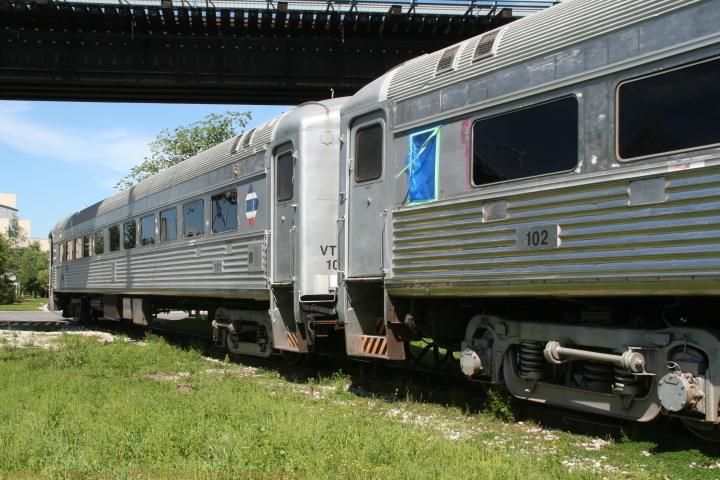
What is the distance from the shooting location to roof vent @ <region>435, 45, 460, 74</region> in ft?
24.2

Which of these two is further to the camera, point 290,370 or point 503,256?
point 290,370

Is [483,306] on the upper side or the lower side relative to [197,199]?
lower

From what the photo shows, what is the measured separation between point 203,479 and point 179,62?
1431 cm

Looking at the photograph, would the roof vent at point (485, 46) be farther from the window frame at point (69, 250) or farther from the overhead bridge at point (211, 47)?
the window frame at point (69, 250)

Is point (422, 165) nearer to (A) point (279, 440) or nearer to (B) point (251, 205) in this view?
(A) point (279, 440)

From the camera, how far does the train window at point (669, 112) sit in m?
4.93

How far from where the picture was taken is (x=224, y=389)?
28.5 ft

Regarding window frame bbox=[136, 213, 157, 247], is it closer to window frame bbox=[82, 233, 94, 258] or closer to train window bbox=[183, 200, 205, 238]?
train window bbox=[183, 200, 205, 238]

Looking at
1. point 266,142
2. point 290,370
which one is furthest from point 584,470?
point 266,142

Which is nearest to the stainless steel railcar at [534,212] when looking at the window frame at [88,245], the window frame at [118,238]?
the window frame at [118,238]

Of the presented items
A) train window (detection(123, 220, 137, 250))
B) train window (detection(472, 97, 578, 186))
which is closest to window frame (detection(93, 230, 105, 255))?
train window (detection(123, 220, 137, 250))

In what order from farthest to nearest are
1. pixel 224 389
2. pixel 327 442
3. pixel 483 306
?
pixel 224 389 < pixel 483 306 < pixel 327 442

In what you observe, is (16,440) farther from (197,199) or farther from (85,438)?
(197,199)

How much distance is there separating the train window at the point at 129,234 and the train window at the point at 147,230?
1.83 ft
